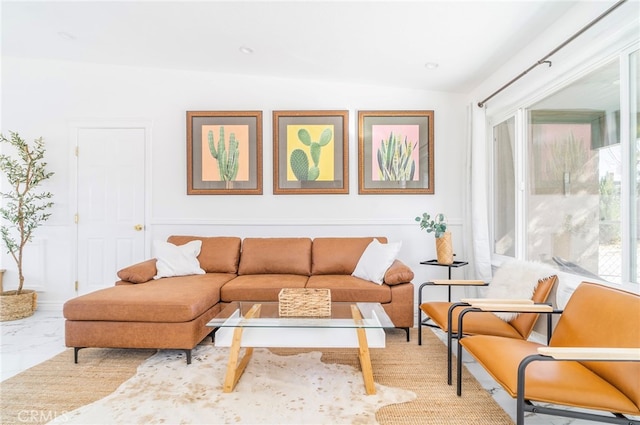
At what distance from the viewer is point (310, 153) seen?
3.87 meters

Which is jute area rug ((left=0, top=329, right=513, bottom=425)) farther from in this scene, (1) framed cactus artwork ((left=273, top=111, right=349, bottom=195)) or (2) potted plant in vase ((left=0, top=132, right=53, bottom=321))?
(1) framed cactus artwork ((left=273, top=111, right=349, bottom=195))

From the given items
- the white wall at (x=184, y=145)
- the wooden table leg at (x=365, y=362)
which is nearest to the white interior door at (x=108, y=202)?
the white wall at (x=184, y=145)

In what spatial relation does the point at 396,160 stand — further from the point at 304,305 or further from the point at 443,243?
the point at 304,305

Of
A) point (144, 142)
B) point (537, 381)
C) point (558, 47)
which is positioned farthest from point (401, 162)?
point (144, 142)

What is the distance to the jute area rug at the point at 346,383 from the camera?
181cm

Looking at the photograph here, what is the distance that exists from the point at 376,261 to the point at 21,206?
12.8ft

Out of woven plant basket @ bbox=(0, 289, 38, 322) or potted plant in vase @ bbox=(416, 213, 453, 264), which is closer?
potted plant in vase @ bbox=(416, 213, 453, 264)

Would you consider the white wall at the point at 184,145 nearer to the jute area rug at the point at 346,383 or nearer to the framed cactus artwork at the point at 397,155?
the framed cactus artwork at the point at 397,155

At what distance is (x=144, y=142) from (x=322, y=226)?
91.7 inches

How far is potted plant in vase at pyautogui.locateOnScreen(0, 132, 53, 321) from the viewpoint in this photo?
3.59m

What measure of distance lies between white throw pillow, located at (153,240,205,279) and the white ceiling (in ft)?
6.63

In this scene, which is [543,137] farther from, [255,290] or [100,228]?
[100,228]

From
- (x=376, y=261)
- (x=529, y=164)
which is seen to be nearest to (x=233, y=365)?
(x=376, y=261)

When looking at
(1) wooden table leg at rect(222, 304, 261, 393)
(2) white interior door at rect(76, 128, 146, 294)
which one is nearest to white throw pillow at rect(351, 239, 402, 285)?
(1) wooden table leg at rect(222, 304, 261, 393)
